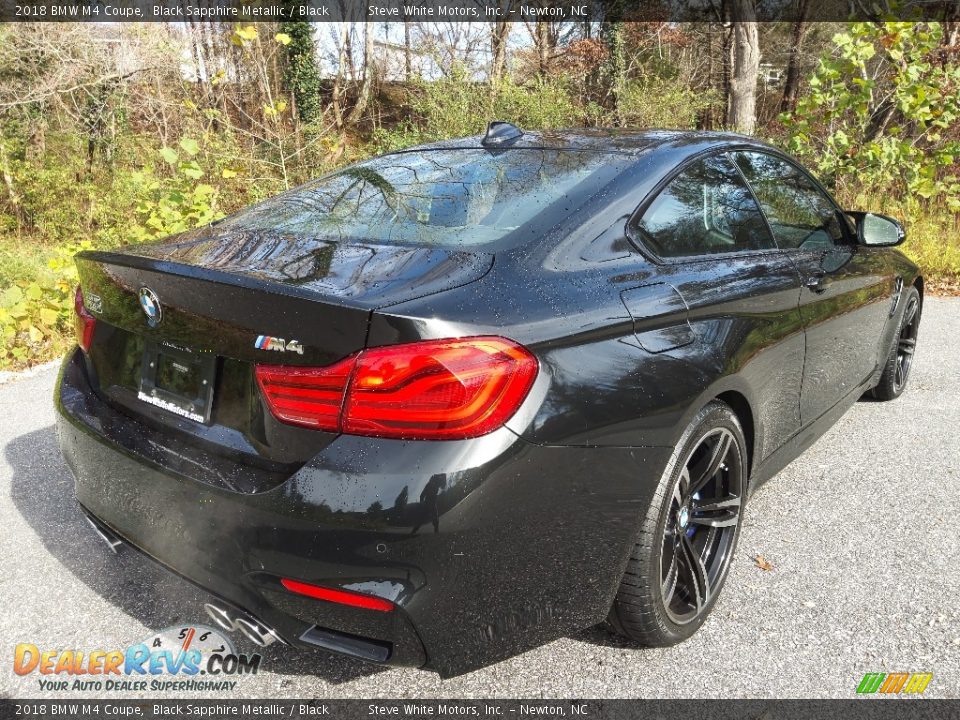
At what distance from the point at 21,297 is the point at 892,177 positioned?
982 cm

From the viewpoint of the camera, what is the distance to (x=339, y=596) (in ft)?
5.16

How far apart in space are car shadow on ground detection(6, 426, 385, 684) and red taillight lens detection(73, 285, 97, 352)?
0.65m

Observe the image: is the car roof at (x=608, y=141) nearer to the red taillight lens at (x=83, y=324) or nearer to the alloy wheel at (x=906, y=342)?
the red taillight lens at (x=83, y=324)

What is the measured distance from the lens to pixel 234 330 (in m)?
1.68

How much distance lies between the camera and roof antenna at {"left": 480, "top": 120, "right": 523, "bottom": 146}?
2773 millimetres

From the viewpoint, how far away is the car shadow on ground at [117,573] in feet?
6.82

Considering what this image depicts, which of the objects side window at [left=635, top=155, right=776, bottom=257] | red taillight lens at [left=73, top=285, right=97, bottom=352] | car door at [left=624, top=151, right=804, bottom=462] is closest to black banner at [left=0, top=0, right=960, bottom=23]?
side window at [left=635, top=155, right=776, bottom=257]

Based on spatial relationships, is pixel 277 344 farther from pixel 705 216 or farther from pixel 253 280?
pixel 705 216

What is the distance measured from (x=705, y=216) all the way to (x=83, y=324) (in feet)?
6.65

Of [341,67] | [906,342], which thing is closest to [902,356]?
[906,342]

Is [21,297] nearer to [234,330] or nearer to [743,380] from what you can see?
[234,330]

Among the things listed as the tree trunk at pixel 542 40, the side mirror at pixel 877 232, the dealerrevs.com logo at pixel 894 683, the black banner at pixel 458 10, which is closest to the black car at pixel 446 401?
the dealerrevs.com logo at pixel 894 683

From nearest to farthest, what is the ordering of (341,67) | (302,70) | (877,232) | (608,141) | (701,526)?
(701,526), (608,141), (877,232), (302,70), (341,67)

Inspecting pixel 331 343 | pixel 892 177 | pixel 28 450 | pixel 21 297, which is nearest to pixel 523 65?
pixel 892 177
